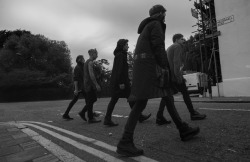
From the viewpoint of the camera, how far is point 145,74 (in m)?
3.81

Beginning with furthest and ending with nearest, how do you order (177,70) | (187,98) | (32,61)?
(32,61) < (187,98) < (177,70)

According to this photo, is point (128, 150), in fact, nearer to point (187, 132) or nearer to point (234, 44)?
point (187, 132)

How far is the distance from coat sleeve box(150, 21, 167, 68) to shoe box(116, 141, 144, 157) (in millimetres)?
1191

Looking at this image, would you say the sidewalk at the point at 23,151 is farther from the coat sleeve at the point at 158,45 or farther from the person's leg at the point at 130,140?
the coat sleeve at the point at 158,45

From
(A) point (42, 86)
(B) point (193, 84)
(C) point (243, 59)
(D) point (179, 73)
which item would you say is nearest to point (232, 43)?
(C) point (243, 59)

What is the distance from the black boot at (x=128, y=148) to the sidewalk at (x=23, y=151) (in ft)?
3.00

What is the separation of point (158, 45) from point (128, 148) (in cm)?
147

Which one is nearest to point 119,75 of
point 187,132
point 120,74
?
point 120,74

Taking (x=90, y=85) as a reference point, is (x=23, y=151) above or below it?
below

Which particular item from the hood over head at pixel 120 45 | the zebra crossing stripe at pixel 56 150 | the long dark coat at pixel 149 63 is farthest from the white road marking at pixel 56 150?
the hood over head at pixel 120 45

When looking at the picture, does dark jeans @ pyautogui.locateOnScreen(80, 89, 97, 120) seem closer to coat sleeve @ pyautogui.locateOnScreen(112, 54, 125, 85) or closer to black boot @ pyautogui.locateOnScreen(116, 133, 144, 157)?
coat sleeve @ pyautogui.locateOnScreen(112, 54, 125, 85)

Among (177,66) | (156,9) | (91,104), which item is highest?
(156,9)

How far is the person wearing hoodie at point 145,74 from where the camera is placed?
376 cm

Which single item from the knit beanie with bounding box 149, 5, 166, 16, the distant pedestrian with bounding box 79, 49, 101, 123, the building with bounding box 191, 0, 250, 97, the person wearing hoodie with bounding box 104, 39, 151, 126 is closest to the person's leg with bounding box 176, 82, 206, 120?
the person wearing hoodie with bounding box 104, 39, 151, 126
